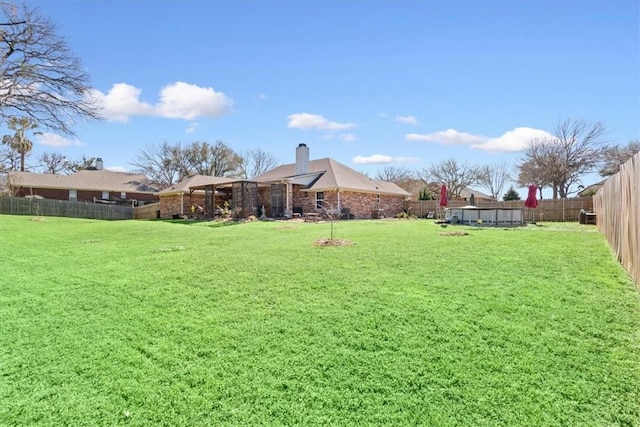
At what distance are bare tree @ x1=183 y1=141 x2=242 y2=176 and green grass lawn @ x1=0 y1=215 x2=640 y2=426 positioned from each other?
37.0 m

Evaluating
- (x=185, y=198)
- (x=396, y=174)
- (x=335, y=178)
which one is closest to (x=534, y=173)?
(x=396, y=174)

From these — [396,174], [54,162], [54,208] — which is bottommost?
[54,208]

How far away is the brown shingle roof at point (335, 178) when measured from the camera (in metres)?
23.4

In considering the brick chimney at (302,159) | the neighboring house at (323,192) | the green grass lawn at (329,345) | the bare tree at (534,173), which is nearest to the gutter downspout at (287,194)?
the neighboring house at (323,192)

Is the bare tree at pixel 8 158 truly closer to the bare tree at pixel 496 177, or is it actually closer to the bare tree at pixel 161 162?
the bare tree at pixel 161 162

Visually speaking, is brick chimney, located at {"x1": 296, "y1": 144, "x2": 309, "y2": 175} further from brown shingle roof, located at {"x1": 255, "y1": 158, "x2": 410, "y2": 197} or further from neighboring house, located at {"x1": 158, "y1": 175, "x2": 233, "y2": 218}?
neighboring house, located at {"x1": 158, "y1": 175, "x2": 233, "y2": 218}

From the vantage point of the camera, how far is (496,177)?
45.2 metres

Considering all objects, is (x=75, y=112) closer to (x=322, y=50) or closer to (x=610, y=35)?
(x=322, y=50)

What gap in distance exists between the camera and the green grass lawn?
2758mm

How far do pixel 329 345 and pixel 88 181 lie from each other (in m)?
39.2

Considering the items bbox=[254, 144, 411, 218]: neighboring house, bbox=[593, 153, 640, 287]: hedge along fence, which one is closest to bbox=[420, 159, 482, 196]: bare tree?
bbox=[254, 144, 411, 218]: neighboring house

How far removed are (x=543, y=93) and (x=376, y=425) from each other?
600 inches

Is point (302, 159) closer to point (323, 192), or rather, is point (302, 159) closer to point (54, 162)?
point (323, 192)

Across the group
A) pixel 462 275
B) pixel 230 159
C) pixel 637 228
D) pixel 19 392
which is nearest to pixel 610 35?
pixel 637 228
